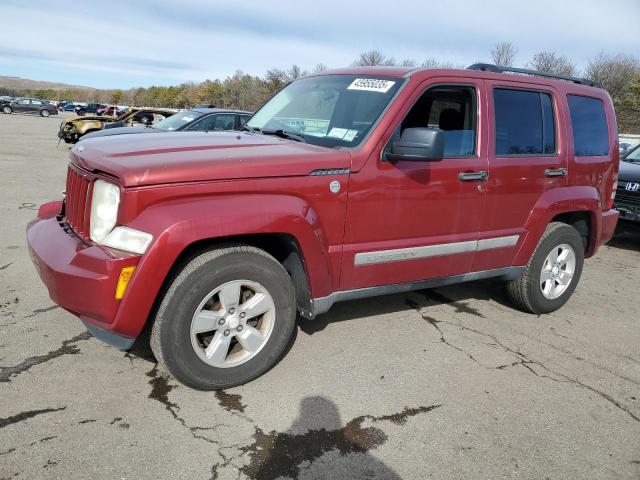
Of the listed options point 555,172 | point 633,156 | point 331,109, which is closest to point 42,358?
point 331,109

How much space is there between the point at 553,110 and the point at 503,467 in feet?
10.3

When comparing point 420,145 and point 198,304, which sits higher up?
point 420,145

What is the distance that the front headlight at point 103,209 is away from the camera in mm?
2775

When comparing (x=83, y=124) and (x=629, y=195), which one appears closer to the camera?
(x=629, y=195)

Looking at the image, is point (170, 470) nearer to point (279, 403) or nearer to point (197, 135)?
point (279, 403)

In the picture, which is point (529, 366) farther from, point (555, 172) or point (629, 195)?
point (629, 195)

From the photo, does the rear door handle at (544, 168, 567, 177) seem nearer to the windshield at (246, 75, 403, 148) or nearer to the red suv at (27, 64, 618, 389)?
the red suv at (27, 64, 618, 389)

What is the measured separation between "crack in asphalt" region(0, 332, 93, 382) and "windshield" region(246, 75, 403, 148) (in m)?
2.11

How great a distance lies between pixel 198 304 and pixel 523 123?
303 centimetres

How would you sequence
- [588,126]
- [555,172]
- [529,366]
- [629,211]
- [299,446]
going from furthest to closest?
[629,211] < [588,126] < [555,172] < [529,366] < [299,446]

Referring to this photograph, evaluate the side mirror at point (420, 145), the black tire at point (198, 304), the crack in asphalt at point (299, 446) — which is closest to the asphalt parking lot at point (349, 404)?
the crack in asphalt at point (299, 446)

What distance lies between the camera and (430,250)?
3781mm

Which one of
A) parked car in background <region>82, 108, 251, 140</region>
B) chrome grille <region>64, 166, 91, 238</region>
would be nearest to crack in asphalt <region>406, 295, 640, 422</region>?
chrome grille <region>64, 166, 91, 238</region>

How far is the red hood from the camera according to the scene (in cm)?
273
